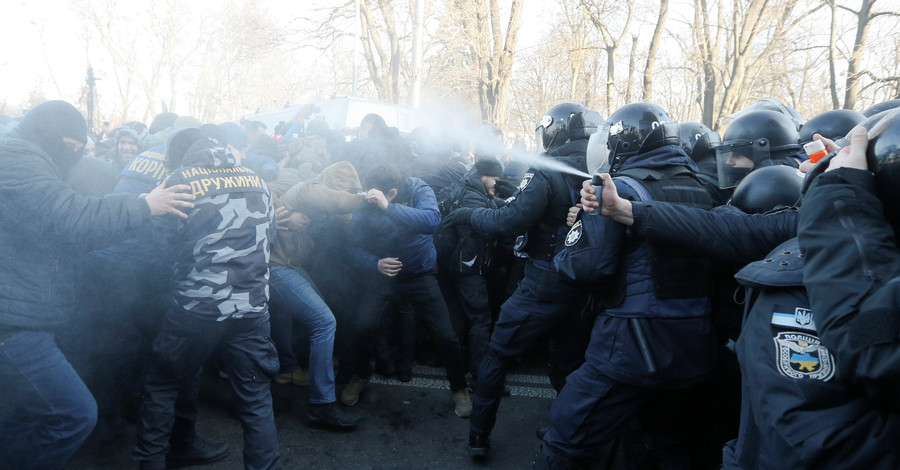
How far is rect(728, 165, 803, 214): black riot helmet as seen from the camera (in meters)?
2.46

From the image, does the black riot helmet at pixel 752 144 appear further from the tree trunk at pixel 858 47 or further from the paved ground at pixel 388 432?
the tree trunk at pixel 858 47

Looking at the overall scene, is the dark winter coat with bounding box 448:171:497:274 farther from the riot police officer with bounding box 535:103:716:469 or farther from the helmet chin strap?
the riot police officer with bounding box 535:103:716:469

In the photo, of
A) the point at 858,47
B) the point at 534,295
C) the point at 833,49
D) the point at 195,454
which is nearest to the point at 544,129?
the point at 534,295

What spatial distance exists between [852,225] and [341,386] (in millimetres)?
3887

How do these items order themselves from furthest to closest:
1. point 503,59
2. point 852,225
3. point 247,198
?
1. point 503,59
2. point 247,198
3. point 852,225

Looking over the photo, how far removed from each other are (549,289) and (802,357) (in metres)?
1.77

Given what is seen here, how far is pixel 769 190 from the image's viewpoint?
98.7 inches

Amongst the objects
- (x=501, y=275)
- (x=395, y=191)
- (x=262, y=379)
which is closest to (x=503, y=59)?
(x=501, y=275)

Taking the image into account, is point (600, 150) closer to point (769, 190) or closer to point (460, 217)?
point (769, 190)

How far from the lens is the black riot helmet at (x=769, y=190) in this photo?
2465mm

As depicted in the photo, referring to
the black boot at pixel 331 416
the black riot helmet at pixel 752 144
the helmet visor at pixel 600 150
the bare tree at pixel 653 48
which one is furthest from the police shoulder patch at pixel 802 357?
the bare tree at pixel 653 48

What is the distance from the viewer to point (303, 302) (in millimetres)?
3678

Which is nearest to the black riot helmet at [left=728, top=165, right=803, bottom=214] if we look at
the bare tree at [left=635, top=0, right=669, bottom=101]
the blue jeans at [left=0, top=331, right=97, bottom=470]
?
the blue jeans at [left=0, top=331, right=97, bottom=470]

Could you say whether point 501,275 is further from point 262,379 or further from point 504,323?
point 262,379
